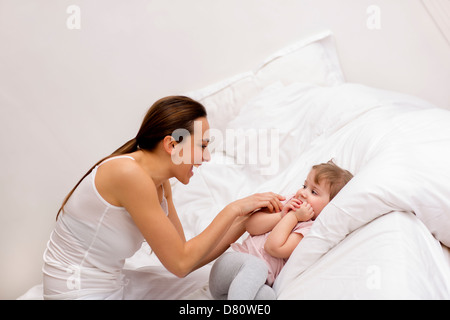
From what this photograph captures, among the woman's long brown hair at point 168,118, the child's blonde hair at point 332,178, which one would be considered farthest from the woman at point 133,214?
the child's blonde hair at point 332,178

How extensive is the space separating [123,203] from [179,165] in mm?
181

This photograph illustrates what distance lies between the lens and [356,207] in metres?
1.12

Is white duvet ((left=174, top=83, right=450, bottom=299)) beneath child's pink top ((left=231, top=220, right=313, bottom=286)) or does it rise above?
above

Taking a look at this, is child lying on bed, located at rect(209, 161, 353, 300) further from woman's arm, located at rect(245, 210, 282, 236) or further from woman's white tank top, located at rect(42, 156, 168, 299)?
woman's white tank top, located at rect(42, 156, 168, 299)

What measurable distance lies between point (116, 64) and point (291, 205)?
120cm

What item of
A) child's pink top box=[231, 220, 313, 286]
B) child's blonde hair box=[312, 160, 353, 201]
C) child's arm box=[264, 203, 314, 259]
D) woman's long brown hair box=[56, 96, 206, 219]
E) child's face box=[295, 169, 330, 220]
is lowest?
child's pink top box=[231, 220, 313, 286]

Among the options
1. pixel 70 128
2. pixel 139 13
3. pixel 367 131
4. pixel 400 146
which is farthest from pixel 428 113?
pixel 70 128

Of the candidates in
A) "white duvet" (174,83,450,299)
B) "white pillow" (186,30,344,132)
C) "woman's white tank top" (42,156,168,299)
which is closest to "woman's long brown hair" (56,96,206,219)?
"woman's white tank top" (42,156,168,299)

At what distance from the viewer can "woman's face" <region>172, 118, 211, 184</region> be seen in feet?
4.01

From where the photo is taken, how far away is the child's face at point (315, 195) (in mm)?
1338

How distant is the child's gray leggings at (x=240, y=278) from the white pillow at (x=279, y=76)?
1.01 m

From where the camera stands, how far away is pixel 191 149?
123 centimetres

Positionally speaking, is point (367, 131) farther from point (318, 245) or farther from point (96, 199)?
→ point (96, 199)

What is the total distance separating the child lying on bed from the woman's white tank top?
0.28 meters
